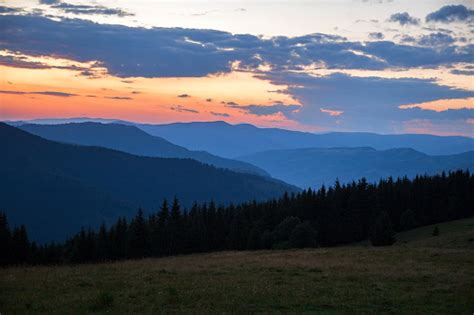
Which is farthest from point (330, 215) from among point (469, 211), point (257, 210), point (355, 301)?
point (355, 301)

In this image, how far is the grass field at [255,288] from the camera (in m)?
17.8

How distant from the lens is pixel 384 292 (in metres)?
21.0

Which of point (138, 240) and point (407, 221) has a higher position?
point (407, 221)

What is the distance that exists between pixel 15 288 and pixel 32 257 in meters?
51.8

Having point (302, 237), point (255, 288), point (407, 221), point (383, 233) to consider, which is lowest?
point (302, 237)

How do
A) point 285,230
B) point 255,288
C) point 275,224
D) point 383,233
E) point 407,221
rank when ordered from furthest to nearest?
point 275,224, point 407,221, point 285,230, point 383,233, point 255,288

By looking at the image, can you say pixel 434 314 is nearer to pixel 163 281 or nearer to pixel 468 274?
pixel 468 274

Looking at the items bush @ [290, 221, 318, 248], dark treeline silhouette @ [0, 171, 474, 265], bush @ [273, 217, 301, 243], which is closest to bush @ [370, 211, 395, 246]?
dark treeline silhouette @ [0, 171, 474, 265]

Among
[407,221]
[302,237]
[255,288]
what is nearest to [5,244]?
[302,237]

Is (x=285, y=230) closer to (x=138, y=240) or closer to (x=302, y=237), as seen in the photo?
(x=302, y=237)

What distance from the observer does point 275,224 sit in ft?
315

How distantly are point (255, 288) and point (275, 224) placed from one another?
246 feet

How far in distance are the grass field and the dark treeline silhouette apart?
42022mm

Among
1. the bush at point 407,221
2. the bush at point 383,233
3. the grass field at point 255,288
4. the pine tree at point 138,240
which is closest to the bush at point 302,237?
the bush at point 383,233
